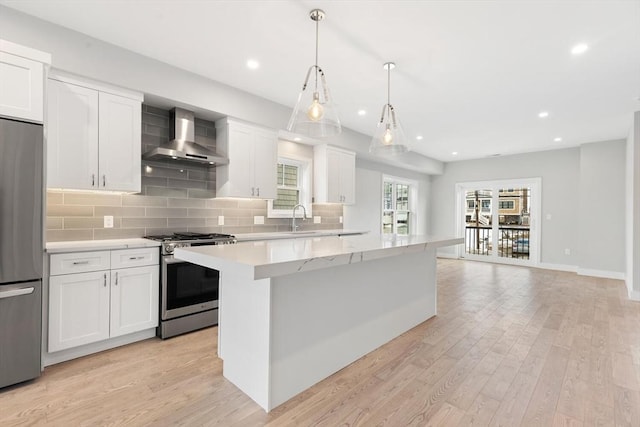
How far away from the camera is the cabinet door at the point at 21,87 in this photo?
2.01 meters

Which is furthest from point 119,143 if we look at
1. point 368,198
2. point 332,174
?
point 368,198

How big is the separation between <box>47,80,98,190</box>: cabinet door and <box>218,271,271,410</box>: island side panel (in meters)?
1.64

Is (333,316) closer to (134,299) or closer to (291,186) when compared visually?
(134,299)

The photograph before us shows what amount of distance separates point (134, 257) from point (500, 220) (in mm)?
7781

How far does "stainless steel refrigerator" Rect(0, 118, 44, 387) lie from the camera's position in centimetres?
200

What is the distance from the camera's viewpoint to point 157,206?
343 cm

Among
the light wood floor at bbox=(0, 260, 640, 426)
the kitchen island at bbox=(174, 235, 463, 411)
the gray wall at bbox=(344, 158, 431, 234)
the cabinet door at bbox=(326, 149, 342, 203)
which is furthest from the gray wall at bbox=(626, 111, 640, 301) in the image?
the cabinet door at bbox=(326, 149, 342, 203)

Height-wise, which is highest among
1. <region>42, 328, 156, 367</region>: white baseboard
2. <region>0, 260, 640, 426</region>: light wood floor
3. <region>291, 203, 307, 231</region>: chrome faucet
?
<region>291, 203, 307, 231</region>: chrome faucet

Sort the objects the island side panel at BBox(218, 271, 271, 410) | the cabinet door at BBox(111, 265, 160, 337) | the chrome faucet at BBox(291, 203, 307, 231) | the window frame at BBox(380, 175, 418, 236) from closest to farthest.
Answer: the island side panel at BBox(218, 271, 271, 410) < the cabinet door at BBox(111, 265, 160, 337) < the chrome faucet at BBox(291, 203, 307, 231) < the window frame at BBox(380, 175, 418, 236)

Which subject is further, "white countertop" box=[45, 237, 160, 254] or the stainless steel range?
the stainless steel range

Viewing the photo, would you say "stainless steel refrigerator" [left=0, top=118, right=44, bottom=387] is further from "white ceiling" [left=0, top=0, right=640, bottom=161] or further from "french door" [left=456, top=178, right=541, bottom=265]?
"french door" [left=456, top=178, right=541, bottom=265]

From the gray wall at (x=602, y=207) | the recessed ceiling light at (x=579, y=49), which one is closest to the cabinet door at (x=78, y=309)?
the recessed ceiling light at (x=579, y=49)

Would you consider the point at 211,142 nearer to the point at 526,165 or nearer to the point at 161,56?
the point at 161,56

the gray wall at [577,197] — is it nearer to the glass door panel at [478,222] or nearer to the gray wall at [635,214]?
the glass door panel at [478,222]
